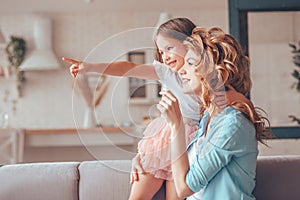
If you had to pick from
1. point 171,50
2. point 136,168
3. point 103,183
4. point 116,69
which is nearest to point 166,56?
point 171,50

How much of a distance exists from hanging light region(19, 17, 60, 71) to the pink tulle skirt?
4091 millimetres

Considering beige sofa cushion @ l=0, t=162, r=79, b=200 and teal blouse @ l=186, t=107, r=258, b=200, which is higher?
teal blouse @ l=186, t=107, r=258, b=200

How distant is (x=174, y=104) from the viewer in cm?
132

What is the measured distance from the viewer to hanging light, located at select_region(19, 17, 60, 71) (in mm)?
5387

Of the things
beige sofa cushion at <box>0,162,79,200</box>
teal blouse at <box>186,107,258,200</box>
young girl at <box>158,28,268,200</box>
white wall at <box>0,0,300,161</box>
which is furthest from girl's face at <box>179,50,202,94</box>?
white wall at <box>0,0,300,161</box>

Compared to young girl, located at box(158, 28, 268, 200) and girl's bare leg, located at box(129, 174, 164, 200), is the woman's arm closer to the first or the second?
young girl, located at box(158, 28, 268, 200)

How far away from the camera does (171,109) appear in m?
1.31

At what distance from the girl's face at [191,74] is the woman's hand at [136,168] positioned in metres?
0.24

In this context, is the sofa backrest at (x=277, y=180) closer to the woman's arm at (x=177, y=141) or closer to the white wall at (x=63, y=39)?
the woman's arm at (x=177, y=141)

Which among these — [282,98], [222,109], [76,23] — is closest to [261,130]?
[222,109]

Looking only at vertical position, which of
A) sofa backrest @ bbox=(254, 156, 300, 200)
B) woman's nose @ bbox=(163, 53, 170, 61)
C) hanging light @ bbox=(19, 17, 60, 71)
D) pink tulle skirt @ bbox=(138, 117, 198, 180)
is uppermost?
hanging light @ bbox=(19, 17, 60, 71)

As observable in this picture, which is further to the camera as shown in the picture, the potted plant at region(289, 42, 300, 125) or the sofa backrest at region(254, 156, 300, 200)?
the potted plant at region(289, 42, 300, 125)

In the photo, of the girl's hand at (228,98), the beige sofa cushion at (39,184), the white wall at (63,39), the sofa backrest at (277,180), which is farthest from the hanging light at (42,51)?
the girl's hand at (228,98)

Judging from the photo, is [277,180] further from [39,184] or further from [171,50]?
[39,184]
